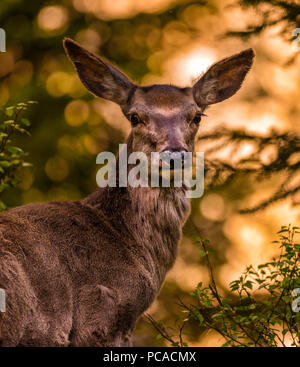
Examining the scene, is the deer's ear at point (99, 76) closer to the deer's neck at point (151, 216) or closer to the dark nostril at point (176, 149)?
the deer's neck at point (151, 216)

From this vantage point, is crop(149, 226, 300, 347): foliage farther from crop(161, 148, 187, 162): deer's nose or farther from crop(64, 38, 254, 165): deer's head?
crop(64, 38, 254, 165): deer's head

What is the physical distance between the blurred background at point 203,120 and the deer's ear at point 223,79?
0.25m

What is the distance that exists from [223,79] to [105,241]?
266cm

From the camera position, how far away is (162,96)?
8805mm

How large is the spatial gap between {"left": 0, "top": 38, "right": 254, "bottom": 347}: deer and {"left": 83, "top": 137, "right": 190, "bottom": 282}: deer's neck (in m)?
0.01

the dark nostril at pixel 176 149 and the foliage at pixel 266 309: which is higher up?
the dark nostril at pixel 176 149

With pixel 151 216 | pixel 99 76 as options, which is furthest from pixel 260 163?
pixel 99 76

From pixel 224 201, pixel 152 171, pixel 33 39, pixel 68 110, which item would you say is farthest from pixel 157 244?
pixel 33 39

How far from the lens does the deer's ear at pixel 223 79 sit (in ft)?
31.1

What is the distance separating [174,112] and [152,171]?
0.71 m

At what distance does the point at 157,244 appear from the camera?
336 inches

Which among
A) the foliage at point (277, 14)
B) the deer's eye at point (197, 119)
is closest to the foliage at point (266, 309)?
the deer's eye at point (197, 119)
